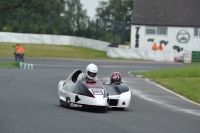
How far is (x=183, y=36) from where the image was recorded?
195 feet

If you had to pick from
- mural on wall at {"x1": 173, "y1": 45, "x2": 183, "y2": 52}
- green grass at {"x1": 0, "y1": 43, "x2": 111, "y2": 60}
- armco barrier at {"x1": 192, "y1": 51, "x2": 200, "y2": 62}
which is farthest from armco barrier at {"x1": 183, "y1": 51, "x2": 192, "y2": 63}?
green grass at {"x1": 0, "y1": 43, "x2": 111, "y2": 60}

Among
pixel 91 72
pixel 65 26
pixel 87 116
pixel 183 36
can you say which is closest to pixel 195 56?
pixel 183 36

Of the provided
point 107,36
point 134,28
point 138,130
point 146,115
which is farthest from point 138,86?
point 107,36

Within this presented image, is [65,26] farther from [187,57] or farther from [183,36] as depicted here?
[187,57]

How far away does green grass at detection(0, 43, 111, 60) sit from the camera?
5444 centimetres

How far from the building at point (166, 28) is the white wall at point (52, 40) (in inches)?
155

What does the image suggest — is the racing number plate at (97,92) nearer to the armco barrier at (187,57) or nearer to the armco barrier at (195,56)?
the armco barrier at (187,57)

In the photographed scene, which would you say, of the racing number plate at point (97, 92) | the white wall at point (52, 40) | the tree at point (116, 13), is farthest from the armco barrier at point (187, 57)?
the racing number plate at point (97, 92)

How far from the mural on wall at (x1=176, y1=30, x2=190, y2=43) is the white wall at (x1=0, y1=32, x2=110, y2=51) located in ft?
23.6

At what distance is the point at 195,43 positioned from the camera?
59.5 meters

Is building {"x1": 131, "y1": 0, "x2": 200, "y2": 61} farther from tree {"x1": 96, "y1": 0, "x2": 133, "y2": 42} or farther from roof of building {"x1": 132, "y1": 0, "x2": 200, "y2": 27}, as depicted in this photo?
tree {"x1": 96, "y1": 0, "x2": 133, "y2": 42}

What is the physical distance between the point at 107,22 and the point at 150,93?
145 feet

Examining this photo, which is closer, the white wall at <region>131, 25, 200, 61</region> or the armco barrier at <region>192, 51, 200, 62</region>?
the armco barrier at <region>192, 51, 200, 62</region>

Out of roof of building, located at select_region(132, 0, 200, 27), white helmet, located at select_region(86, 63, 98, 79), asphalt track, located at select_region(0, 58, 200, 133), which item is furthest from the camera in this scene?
roof of building, located at select_region(132, 0, 200, 27)
